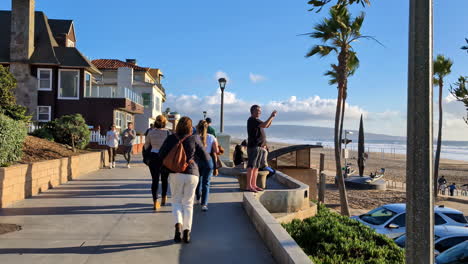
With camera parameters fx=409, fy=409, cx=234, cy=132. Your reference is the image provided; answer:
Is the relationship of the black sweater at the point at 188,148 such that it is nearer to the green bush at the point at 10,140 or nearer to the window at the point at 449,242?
the green bush at the point at 10,140

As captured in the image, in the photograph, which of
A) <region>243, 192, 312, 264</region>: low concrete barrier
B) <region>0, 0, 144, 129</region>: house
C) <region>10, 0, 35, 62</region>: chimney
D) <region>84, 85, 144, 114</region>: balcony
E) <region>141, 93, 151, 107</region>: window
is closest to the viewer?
<region>243, 192, 312, 264</region>: low concrete barrier

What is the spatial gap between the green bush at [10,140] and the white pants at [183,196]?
13.4ft

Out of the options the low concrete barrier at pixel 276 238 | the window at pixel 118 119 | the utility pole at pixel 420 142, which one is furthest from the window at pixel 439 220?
the window at pixel 118 119

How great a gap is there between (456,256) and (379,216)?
5.44 meters

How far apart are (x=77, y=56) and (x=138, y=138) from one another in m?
7.08

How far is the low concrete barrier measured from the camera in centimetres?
421

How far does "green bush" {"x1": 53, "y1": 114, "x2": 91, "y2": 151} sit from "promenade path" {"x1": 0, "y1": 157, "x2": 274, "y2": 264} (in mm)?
5805

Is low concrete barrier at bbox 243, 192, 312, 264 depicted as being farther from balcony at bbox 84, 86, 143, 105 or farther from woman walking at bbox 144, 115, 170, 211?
balcony at bbox 84, 86, 143, 105

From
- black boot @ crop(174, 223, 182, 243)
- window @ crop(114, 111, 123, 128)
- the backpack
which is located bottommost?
black boot @ crop(174, 223, 182, 243)

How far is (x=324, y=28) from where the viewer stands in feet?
60.4

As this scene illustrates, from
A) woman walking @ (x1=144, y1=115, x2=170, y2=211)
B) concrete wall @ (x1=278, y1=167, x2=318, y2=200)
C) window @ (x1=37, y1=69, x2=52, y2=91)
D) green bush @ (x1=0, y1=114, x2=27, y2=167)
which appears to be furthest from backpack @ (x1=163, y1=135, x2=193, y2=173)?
window @ (x1=37, y1=69, x2=52, y2=91)

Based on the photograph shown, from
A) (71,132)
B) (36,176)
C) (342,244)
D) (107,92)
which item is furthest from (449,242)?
(107,92)

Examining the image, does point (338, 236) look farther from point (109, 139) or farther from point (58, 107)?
point (58, 107)

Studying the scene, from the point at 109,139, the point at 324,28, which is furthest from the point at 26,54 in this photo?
the point at 324,28
